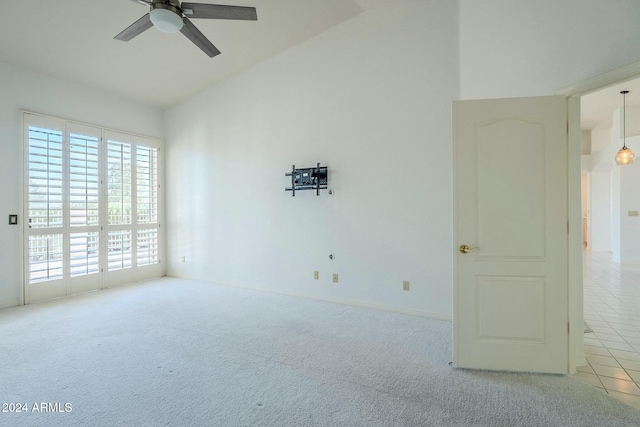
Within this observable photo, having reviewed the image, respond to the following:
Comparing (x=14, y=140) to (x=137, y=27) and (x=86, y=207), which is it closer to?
(x=86, y=207)

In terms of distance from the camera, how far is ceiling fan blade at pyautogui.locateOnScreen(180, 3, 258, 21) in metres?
2.41

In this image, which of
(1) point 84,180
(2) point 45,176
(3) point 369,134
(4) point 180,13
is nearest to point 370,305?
(3) point 369,134

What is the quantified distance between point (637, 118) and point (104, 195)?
1048cm

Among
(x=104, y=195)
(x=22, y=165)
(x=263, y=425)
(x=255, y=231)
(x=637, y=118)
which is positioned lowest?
(x=263, y=425)

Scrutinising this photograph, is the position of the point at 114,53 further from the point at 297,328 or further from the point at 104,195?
the point at 297,328

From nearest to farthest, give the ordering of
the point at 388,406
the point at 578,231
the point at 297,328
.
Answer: the point at 388,406, the point at 578,231, the point at 297,328

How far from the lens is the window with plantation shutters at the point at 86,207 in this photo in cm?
428

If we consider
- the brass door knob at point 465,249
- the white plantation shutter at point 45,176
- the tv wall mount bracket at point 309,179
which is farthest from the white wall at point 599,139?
the white plantation shutter at point 45,176

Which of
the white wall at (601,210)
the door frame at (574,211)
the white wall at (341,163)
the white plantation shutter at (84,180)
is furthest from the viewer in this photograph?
the white wall at (601,210)

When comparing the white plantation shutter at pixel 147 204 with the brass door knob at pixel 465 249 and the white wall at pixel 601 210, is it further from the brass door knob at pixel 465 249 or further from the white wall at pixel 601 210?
the white wall at pixel 601 210

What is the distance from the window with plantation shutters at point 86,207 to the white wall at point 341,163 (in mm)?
795

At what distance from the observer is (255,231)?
16.3 feet

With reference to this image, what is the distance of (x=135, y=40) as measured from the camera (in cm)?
388

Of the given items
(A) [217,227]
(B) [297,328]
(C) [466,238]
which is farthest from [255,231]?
(C) [466,238]
